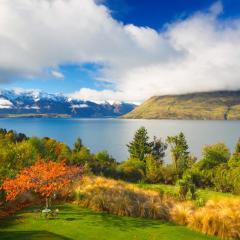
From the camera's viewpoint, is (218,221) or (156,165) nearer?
(218,221)

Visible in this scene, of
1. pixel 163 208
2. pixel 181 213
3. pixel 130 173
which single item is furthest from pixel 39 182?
pixel 130 173

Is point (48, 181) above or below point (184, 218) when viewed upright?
above

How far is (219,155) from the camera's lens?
77062 mm

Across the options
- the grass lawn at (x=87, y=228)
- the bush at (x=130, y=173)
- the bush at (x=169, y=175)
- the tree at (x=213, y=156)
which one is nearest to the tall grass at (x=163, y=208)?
the grass lawn at (x=87, y=228)

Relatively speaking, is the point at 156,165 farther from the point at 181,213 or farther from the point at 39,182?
the point at 181,213

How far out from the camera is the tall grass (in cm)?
2027

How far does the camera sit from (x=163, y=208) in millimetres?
23141

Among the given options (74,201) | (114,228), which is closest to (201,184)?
(74,201)

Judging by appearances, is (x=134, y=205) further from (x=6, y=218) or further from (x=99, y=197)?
(x=6, y=218)

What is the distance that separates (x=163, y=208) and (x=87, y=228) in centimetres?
590

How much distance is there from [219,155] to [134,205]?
188 ft

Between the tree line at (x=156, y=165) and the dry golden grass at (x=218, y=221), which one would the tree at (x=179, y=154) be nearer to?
the tree line at (x=156, y=165)

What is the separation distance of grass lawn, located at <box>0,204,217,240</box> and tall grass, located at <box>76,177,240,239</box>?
995mm

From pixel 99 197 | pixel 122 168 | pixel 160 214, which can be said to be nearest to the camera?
pixel 160 214
